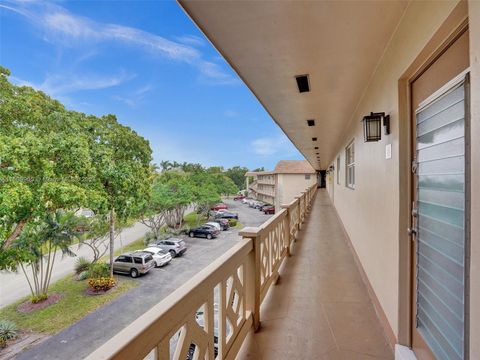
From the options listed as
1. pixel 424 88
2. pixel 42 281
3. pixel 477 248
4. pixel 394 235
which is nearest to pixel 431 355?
pixel 394 235

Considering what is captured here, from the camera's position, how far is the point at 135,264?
12.9 metres

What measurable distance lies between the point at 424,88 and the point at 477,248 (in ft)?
3.83

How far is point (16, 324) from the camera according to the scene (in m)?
9.00

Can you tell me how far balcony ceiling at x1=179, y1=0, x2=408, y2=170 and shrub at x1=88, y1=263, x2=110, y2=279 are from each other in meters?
13.1

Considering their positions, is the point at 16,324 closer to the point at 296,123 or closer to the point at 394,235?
the point at 296,123

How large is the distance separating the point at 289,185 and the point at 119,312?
73.8 feet

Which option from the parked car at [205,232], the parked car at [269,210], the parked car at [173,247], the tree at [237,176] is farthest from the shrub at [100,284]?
the tree at [237,176]

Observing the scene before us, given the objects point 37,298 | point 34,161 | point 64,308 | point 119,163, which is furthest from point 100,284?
point 34,161

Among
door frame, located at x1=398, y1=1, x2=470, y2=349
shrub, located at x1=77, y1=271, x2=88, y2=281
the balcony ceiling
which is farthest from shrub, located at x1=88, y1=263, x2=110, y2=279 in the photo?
door frame, located at x1=398, y1=1, x2=470, y2=349

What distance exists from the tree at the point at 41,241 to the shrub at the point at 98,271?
176cm

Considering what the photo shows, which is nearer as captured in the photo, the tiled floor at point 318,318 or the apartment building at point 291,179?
the tiled floor at point 318,318

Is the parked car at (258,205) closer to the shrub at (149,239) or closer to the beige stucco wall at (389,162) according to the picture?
the shrub at (149,239)

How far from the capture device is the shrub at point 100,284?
11617mm

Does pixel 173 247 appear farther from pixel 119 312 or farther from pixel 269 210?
pixel 269 210
